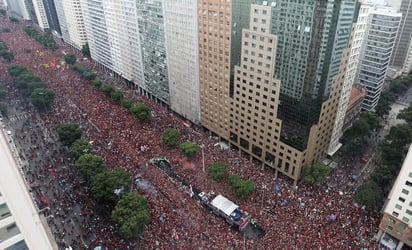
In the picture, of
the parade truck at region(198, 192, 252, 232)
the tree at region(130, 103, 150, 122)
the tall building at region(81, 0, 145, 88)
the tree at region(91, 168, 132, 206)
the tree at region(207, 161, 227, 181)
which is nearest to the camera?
the parade truck at region(198, 192, 252, 232)

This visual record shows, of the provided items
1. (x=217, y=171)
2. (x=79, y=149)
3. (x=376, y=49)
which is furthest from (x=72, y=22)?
(x=376, y=49)

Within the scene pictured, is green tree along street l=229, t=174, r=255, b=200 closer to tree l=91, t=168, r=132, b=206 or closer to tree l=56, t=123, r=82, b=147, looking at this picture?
tree l=91, t=168, r=132, b=206

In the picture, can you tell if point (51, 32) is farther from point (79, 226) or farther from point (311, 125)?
point (311, 125)

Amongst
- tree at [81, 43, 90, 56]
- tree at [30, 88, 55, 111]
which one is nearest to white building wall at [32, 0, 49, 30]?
tree at [81, 43, 90, 56]

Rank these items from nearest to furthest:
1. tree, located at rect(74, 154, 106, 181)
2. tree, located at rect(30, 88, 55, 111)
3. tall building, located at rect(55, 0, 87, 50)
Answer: tree, located at rect(74, 154, 106, 181)
tree, located at rect(30, 88, 55, 111)
tall building, located at rect(55, 0, 87, 50)

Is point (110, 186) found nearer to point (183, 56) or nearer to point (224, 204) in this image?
point (224, 204)

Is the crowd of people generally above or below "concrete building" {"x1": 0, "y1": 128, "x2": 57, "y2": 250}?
below

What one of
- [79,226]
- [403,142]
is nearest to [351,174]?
[403,142]

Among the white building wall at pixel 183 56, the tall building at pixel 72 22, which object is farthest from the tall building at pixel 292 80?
the tall building at pixel 72 22
